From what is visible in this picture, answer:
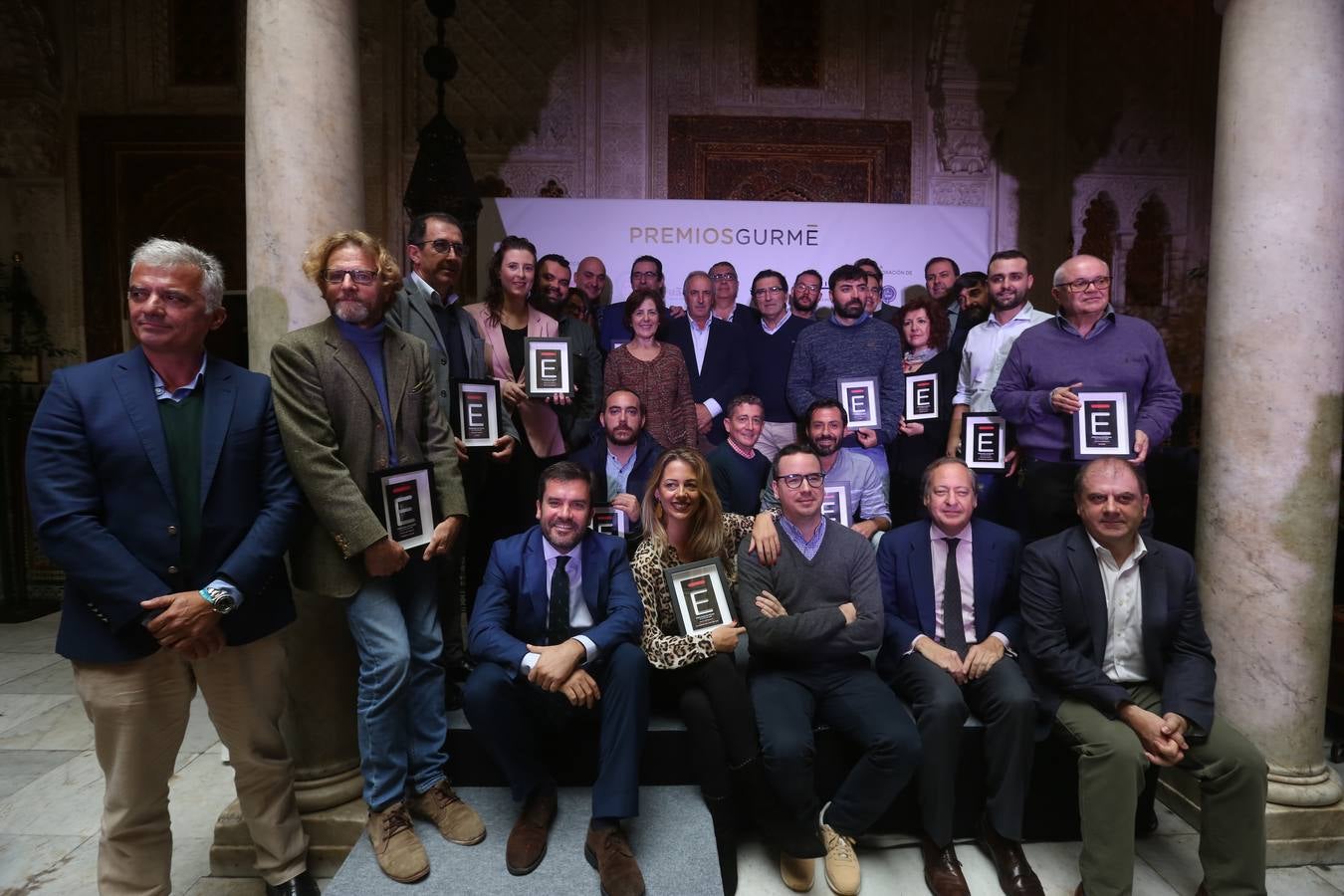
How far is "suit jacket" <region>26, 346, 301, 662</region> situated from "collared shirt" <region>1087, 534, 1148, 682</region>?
323 cm

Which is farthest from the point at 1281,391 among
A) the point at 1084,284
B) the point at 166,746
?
the point at 166,746

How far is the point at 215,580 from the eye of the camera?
2.71 meters

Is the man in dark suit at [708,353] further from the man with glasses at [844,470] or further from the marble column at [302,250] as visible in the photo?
the marble column at [302,250]

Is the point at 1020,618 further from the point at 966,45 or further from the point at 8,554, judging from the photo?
the point at 8,554

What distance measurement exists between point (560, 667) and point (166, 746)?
1325 millimetres

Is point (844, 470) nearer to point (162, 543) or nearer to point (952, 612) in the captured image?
point (952, 612)

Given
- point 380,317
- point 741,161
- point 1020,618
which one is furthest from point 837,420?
point 741,161

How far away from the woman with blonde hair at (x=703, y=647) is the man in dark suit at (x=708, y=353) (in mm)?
1615

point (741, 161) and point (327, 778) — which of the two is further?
point (741, 161)

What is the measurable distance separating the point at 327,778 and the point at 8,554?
19.3ft

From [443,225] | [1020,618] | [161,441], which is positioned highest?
[443,225]

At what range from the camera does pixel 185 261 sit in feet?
8.82

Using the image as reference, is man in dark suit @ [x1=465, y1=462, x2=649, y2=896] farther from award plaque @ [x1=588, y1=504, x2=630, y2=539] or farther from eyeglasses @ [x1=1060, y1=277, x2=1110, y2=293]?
eyeglasses @ [x1=1060, y1=277, x2=1110, y2=293]

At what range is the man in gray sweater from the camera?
3223 millimetres
